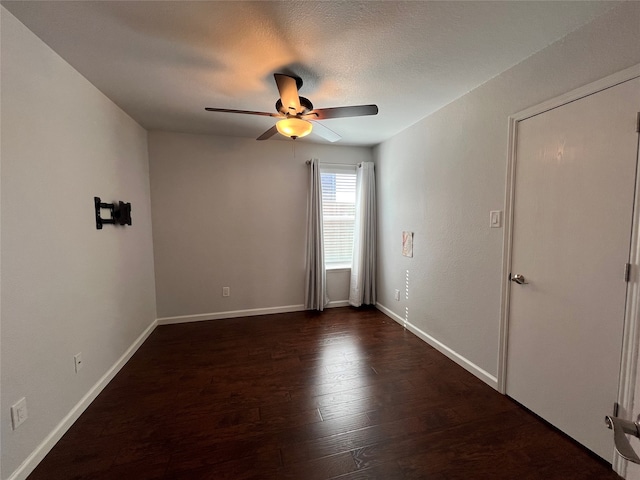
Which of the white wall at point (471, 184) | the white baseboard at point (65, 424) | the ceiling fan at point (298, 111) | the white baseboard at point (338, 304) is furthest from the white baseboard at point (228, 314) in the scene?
the ceiling fan at point (298, 111)

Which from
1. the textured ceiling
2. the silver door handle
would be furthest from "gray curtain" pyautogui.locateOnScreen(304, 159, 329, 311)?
the silver door handle

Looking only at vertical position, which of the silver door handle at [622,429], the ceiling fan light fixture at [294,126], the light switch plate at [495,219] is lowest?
the silver door handle at [622,429]

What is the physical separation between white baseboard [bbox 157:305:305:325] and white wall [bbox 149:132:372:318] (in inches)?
1.7

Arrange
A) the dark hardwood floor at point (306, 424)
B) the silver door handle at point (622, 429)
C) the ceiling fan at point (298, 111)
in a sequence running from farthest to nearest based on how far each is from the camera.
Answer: the ceiling fan at point (298, 111) → the dark hardwood floor at point (306, 424) → the silver door handle at point (622, 429)

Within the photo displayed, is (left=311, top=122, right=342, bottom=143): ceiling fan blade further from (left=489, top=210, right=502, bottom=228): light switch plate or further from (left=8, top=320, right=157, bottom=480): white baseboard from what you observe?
(left=8, top=320, right=157, bottom=480): white baseboard

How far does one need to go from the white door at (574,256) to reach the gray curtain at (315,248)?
2.30m

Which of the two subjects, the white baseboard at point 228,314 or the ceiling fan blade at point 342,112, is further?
the white baseboard at point 228,314

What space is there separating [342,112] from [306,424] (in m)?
2.20

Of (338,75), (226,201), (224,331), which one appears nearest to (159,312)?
Answer: (224,331)

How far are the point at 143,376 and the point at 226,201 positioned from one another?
2114 mm

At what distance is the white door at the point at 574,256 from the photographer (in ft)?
4.50

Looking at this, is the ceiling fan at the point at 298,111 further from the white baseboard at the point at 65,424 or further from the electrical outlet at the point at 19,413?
the white baseboard at the point at 65,424

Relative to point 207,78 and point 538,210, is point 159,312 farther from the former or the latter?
point 538,210

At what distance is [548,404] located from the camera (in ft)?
5.63
